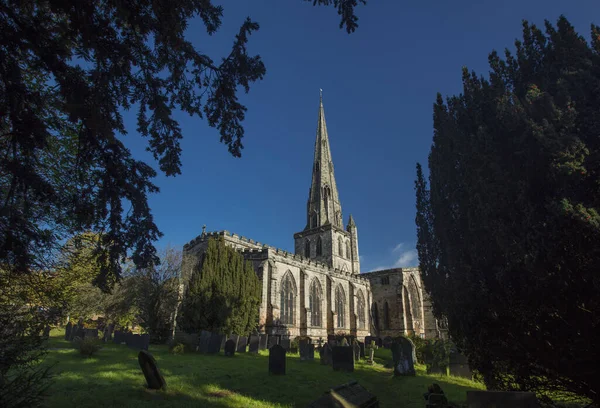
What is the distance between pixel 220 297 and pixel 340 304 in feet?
59.3

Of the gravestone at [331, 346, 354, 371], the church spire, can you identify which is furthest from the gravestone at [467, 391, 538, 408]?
the church spire

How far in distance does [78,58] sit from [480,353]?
8.59m

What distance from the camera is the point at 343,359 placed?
480 inches

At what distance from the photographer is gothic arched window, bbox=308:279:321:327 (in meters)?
29.5

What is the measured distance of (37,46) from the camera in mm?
3764

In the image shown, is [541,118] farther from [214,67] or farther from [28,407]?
[28,407]

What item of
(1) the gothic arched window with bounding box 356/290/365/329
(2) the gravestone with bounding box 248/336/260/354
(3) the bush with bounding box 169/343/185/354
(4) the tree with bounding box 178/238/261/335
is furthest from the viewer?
(1) the gothic arched window with bounding box 356/290/365/329

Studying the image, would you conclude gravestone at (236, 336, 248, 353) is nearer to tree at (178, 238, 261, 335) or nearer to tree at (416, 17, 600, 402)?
tree at (178, 238, 261, 335)

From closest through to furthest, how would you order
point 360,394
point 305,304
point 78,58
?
1. point 78,58
2. point 360,394
3. point 305,304

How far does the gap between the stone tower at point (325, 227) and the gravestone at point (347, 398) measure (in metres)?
33.6

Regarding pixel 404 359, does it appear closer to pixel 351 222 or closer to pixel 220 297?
pixel 220 297

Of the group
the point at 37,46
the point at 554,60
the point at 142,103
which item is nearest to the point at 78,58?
the point at 37,46

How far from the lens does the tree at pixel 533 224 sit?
16.3ft

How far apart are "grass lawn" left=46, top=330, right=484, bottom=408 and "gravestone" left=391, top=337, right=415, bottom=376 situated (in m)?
0.41
